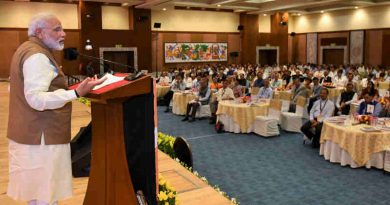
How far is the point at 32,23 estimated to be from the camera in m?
2.09

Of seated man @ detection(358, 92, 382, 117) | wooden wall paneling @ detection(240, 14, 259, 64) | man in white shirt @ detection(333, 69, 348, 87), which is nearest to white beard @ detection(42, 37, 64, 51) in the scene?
seated man @ detection(358, 92, 382, 117)

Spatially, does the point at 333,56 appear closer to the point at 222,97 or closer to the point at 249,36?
the point at 249,36

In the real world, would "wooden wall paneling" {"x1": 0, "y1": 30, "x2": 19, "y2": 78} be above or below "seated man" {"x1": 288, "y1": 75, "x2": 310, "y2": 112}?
above

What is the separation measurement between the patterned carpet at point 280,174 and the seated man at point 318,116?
0.24m

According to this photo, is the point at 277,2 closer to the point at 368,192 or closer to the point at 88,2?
the point at 88,2

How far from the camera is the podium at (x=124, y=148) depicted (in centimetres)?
205

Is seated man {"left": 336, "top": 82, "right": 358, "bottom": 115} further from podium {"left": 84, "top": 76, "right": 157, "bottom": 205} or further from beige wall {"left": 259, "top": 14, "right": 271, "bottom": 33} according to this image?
beige wall {"left": 259, "top": 14, "right": 271, "bottom": 33}

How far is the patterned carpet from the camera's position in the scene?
4746 millimetres

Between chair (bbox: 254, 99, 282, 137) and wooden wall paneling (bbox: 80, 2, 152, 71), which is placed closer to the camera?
chair (bbox: 254, 99, 282, 137)

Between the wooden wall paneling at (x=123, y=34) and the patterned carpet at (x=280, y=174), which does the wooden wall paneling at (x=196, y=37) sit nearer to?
the wooden wall paneling at (x=123, y=34)

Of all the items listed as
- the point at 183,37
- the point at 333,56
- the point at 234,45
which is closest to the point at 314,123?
the point at 183,37

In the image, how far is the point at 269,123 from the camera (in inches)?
318

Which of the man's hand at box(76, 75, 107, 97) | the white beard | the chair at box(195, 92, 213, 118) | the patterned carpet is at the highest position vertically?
the white beard

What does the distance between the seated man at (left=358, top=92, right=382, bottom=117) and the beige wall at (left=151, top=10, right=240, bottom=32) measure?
1448 cm
